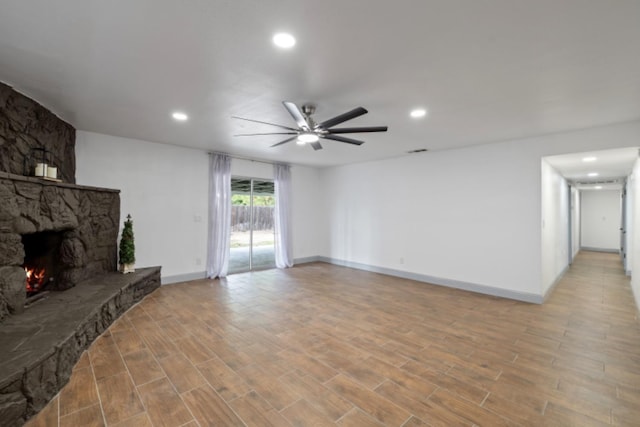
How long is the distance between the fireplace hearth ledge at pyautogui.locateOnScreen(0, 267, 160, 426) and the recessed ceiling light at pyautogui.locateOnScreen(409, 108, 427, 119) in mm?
4114

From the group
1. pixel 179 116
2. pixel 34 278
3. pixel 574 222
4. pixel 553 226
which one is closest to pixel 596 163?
pixel 553 226

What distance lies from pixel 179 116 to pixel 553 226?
6.75 m

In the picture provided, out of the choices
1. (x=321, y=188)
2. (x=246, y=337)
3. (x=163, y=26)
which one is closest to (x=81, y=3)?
(x=163, y=26)

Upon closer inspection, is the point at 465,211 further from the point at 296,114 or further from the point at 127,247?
the point at 127,247

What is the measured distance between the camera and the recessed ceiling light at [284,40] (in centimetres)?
192

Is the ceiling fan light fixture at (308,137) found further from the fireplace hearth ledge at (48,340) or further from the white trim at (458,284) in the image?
the white trim at (458,284)

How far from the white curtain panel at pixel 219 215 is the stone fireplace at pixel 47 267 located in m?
1.37

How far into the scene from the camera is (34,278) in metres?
3.40

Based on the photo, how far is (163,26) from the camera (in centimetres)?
185

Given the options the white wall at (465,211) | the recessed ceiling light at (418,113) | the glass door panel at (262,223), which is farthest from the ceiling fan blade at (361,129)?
the glass door panel at (262,223)

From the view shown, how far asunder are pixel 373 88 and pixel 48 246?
4.52 meters

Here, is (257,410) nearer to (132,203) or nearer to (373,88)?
(373,88)

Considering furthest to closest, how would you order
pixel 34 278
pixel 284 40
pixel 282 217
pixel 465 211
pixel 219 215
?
1. pixel 282 217
2. pixel 219 215
3. pixel 465 211
4. pixel 34 278
5. pixel 284 40

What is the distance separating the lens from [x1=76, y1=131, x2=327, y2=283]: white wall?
4621mm
